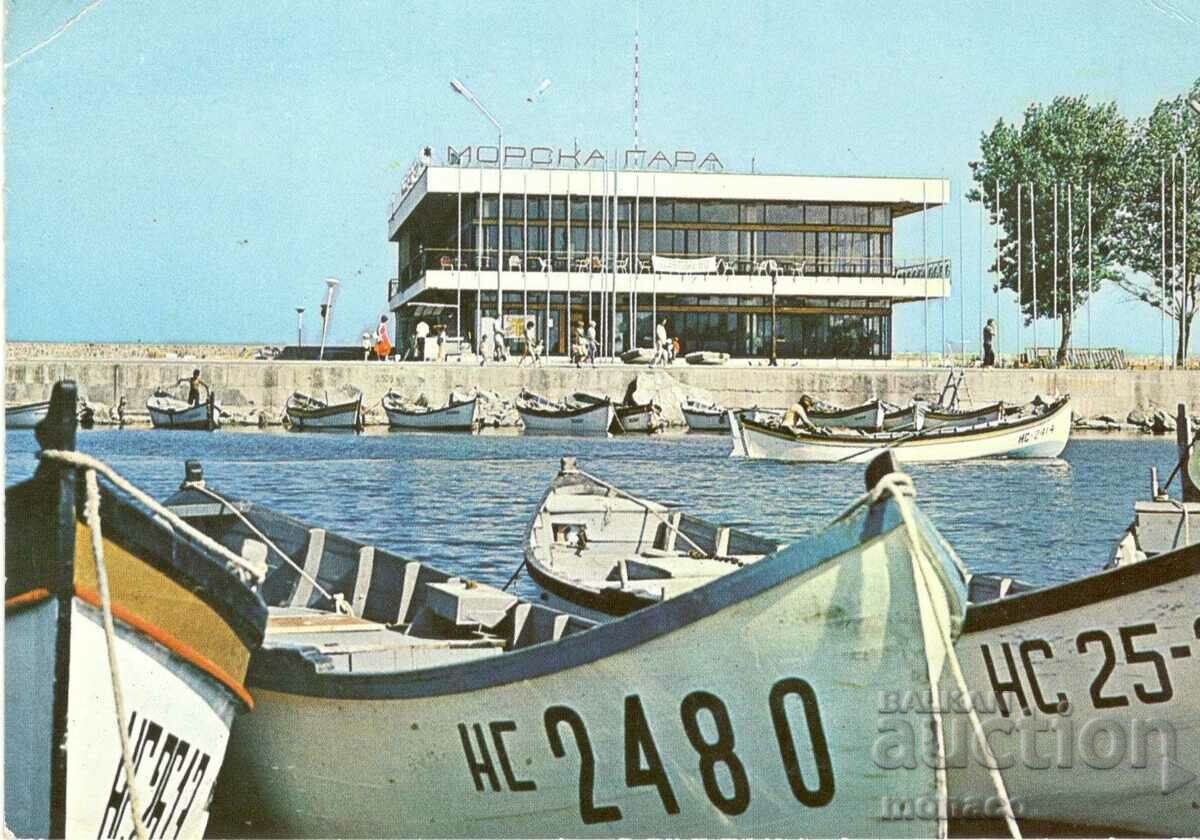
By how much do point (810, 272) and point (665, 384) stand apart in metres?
10.5

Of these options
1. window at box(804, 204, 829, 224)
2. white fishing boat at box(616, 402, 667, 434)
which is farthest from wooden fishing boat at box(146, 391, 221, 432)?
window at box(804, 204, 829, 224)

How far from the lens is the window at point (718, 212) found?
4938 cm

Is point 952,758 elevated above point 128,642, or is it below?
below

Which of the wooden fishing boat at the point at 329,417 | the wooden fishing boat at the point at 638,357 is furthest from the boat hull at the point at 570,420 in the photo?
the wooden fishing boat at the point at 638,357

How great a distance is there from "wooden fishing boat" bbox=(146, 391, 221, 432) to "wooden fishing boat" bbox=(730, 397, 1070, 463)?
14874 millimetres

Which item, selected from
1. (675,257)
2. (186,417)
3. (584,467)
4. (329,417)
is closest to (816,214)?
(675,257)

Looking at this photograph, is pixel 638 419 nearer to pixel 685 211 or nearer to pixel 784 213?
pixel 685 211

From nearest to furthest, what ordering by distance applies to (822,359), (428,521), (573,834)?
(573,834) → (428,521) → (822,359)

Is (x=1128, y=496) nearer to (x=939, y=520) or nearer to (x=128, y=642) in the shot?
(x=939, y=520)

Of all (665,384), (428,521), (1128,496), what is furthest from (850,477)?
(665,384)

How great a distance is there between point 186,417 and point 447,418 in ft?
21.9

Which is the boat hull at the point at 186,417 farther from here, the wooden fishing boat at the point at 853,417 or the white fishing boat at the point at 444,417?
the wooden fishing boat at the point at 853,417

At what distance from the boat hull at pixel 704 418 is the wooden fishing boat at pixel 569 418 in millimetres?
2560

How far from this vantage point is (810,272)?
50.2 meters
